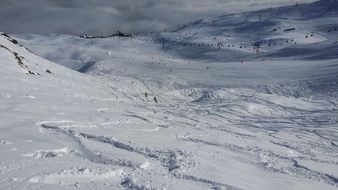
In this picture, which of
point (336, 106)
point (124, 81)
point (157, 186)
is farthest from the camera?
point (124, 81)

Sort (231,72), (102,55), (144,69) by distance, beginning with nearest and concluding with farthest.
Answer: (231,72) < (144,69) < (102,55)

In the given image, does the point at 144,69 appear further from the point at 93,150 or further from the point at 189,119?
the point at 93,150

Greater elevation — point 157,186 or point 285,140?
point 157,186

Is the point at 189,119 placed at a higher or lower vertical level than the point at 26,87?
lower

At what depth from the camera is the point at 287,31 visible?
273ft

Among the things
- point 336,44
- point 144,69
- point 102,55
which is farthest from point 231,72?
point 102,55

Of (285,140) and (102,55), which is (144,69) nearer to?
(102,55)

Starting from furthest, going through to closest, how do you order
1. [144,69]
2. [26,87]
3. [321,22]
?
[321,22]
[144,69]
[26,87]

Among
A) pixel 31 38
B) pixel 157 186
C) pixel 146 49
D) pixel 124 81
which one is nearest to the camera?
pixel 157 186

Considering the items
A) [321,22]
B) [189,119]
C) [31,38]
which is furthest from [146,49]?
[189,119]

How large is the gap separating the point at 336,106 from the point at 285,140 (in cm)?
1380

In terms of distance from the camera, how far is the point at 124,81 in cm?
3903

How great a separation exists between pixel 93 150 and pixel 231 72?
34139 mm

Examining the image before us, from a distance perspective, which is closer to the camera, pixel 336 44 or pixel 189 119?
pixel 189 119
